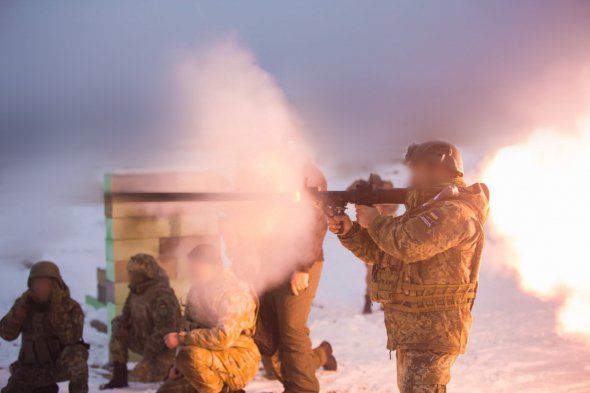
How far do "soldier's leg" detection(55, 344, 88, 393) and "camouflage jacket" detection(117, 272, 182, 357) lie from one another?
2.89 feet

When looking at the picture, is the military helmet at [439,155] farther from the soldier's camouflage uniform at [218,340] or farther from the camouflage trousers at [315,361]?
the camouflage trousers at [315,361]

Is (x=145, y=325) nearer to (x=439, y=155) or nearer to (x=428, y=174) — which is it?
(x=428, y=174)

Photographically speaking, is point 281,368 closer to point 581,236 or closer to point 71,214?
point 581,236

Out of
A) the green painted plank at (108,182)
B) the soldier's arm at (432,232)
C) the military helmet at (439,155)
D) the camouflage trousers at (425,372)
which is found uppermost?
the green painted plank at (108,182)

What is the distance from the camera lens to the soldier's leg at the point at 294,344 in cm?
459

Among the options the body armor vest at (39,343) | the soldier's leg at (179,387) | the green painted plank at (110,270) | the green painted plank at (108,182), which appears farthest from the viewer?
the green painted plank at (110,270)

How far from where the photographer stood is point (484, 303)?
10250mm

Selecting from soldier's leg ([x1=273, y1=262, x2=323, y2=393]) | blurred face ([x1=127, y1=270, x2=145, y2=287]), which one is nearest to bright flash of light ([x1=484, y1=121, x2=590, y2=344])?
soldier's leg ([x1=273, y1=262, x2=323, y2=393])

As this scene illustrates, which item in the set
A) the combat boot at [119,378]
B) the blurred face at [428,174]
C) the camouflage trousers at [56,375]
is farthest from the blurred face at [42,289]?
the blurred face at [428,174]

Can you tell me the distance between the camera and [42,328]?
5.07 metres

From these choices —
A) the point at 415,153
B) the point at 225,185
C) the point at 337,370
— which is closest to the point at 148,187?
the point at 225,185

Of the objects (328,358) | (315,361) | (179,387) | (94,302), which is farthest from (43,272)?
(94,302)

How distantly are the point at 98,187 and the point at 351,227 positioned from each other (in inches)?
233

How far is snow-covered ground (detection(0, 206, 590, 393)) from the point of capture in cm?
552
